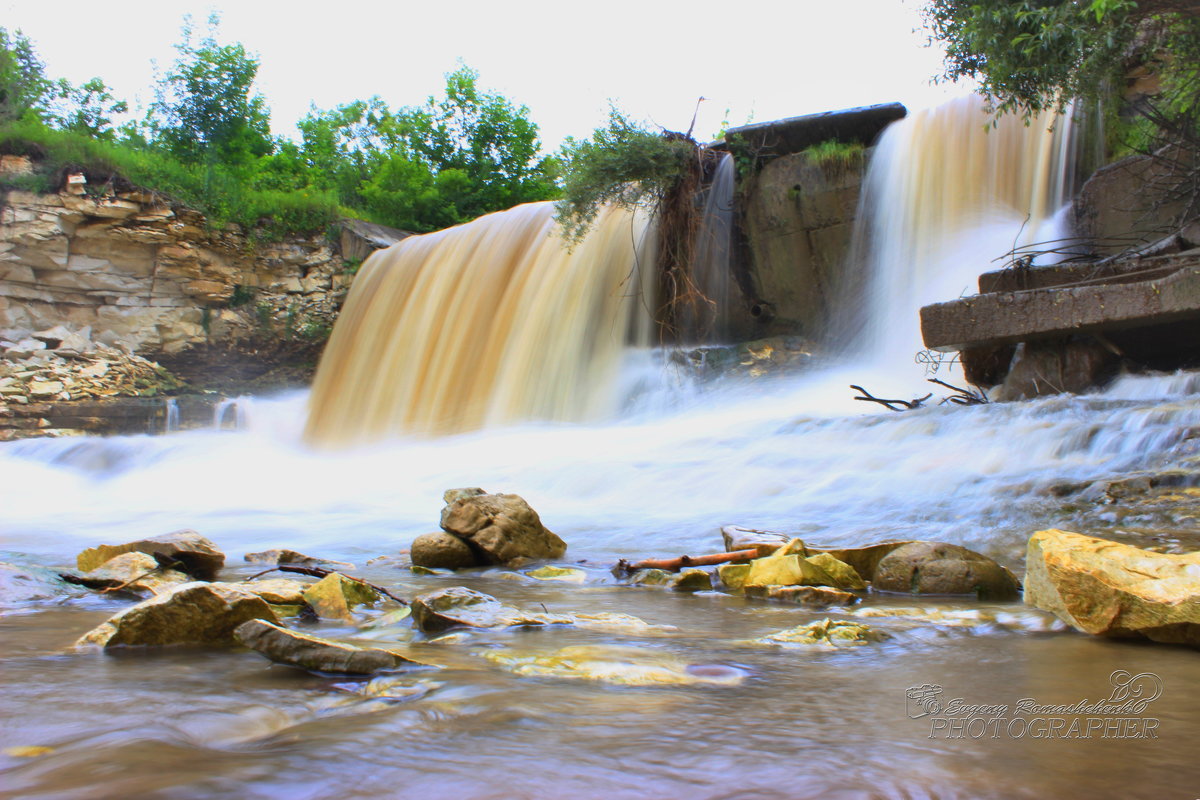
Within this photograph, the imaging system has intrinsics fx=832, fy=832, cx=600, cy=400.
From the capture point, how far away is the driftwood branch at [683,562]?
9.95 ft

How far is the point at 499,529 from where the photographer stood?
3.54 m

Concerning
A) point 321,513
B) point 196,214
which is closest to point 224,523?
point 321,513

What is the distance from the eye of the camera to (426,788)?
1.07m

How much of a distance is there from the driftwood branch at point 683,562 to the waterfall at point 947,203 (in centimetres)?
609

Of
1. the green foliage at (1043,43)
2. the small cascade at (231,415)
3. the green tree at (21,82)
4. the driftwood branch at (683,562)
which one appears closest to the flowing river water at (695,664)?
the driftwood branch at (683,562)

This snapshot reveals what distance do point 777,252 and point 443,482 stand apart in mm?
5470

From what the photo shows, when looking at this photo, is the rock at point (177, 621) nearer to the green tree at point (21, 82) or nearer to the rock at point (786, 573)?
the rock at point (786, 573)

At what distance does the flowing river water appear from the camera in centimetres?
112

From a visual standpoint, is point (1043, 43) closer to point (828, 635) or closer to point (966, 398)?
point (966, 398)

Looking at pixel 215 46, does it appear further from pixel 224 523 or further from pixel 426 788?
pixel 426 788

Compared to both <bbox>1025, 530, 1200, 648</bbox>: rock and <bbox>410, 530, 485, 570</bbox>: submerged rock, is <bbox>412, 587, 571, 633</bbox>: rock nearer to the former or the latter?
<bbox>410, 530, 485, 570</bbox>: submerged rock

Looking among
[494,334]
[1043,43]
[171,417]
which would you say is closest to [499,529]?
[1043,43]

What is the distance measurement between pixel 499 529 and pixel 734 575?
1124mm

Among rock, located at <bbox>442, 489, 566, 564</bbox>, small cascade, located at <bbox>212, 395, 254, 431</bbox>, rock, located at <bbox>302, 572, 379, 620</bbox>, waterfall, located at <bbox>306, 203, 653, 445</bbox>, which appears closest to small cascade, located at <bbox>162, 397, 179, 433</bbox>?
small cascade, located at <bbox>212, 395, 254, 431</bbox>
